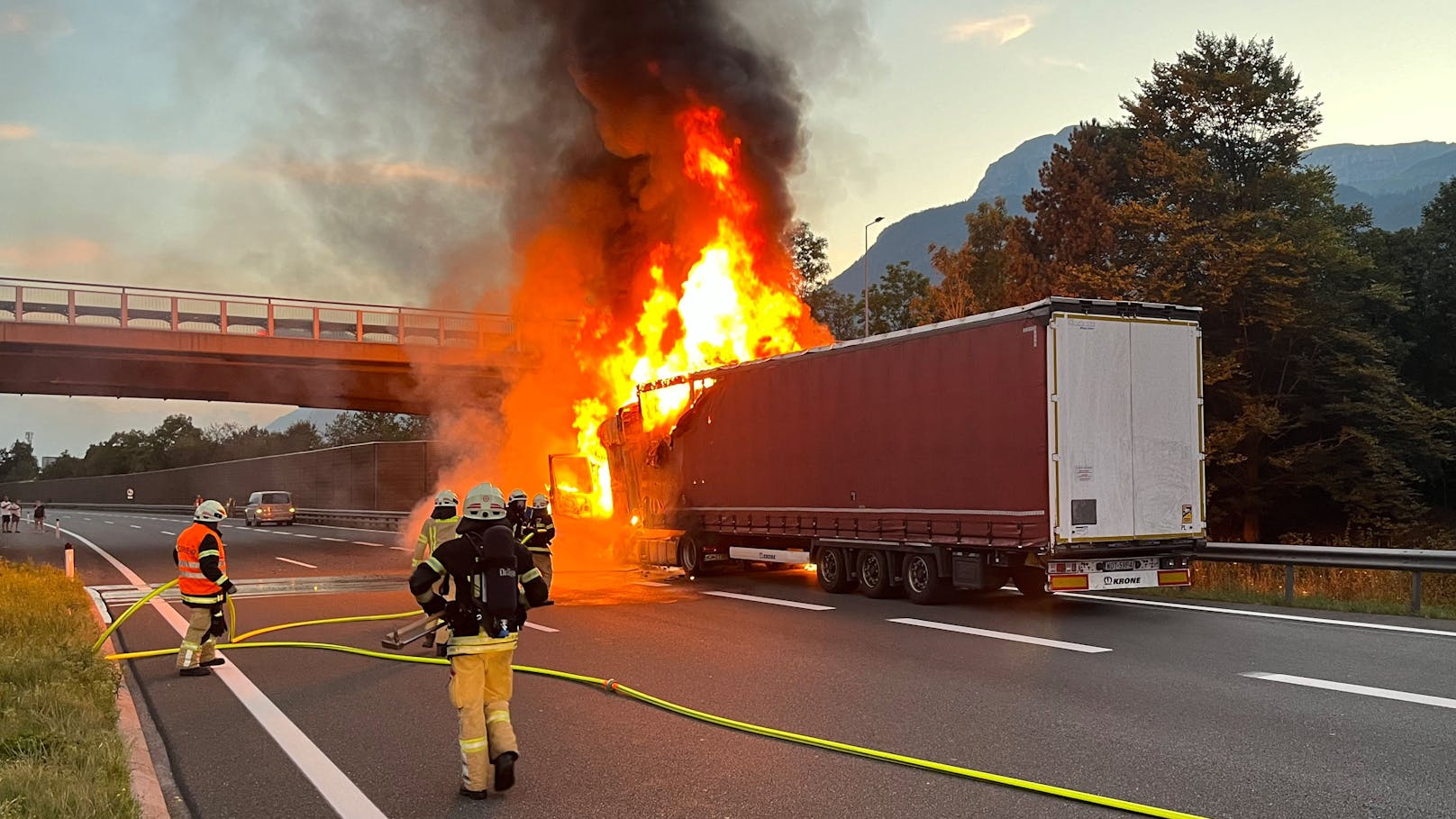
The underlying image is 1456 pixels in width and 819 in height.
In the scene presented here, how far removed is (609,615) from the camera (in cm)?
1251

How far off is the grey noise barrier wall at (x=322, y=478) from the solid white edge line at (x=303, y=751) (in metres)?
33.4

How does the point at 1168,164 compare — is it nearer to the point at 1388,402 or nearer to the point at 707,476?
the point at 1388,402

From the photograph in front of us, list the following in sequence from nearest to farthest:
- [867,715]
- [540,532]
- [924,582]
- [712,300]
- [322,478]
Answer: [867,715], [540,532], [924,582], [712,300], [322,478]

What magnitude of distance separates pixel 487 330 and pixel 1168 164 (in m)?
20.4

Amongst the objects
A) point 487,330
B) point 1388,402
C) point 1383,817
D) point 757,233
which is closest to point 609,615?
point 1383,817

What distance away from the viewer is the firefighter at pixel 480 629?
528cm

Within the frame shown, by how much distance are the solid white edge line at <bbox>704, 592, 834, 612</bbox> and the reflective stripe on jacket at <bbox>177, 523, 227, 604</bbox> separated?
6443mm

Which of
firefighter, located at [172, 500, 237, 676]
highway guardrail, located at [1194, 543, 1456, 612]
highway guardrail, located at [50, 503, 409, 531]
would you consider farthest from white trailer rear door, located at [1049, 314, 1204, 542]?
highway guardrail, located at [50, 503, 409, 531]

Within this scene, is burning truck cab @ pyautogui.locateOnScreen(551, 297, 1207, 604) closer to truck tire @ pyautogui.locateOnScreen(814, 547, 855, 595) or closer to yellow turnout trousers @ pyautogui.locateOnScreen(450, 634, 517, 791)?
truck tire @ pyautogui.locateOnScreen(814, 547, 855, 595)

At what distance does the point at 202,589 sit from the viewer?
364 inches

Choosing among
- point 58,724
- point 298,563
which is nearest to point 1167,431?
point 58,724

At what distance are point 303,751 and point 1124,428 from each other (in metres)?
8.81

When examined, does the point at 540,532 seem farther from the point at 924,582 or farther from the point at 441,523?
the point at 924,582

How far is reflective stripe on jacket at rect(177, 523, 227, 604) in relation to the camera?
9.22 meters
